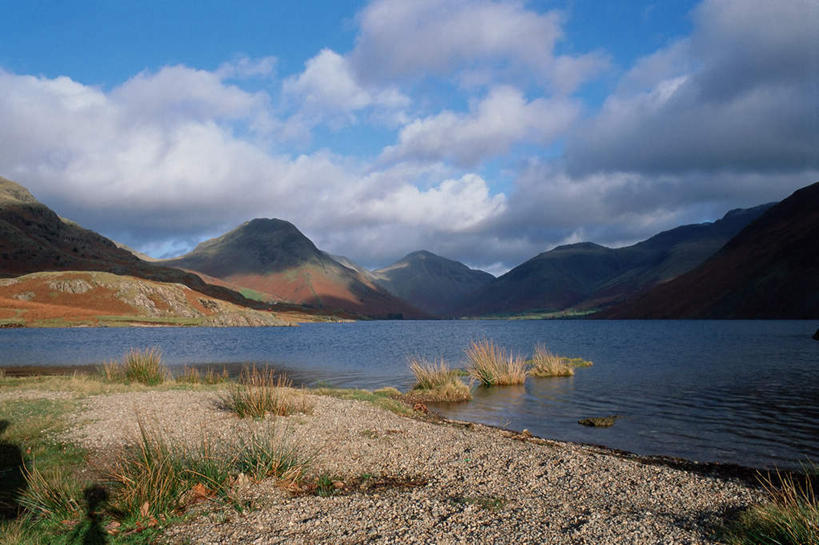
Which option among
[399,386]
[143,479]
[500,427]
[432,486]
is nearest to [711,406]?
[500,427]

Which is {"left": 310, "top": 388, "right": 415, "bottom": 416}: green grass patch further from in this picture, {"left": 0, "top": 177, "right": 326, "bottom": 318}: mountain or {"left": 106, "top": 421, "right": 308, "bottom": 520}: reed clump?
{"left": 0, "top": 177, "right": 326, "bottom": 318}: mountain

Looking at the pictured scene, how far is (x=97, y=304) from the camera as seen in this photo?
8650 cm

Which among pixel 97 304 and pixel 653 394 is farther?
pixel 97 304

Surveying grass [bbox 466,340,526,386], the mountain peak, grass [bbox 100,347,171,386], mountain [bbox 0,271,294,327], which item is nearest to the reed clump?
grass [bbox 100,347,171,386]

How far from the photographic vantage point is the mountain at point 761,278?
106m

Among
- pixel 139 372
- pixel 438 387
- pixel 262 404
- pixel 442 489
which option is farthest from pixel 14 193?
pixel 442 489

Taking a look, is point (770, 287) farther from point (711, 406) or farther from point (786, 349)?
point (711, 406)

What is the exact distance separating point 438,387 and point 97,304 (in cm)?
8580

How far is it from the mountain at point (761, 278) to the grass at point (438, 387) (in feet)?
357

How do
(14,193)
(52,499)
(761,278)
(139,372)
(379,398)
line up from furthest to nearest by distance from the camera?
(14,193) → (761,278) → (139,372) → (379,398) → (52,499)

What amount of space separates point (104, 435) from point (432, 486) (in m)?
7.61

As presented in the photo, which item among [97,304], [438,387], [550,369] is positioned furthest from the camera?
[97,304]

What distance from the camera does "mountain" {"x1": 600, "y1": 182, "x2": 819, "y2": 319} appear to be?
106 meters

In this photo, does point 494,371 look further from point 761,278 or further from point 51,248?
point 51,248
